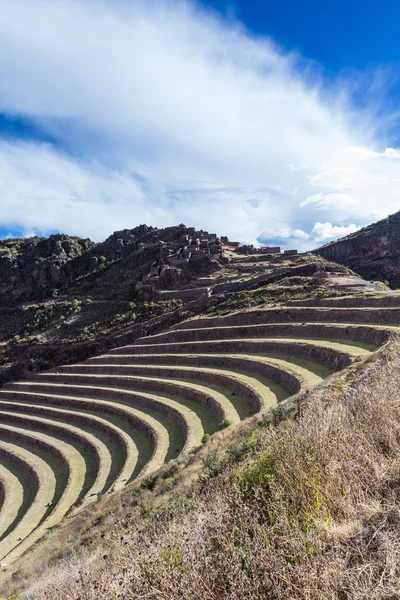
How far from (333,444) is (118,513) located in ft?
28.1

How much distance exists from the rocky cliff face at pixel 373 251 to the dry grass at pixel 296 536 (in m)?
60.5

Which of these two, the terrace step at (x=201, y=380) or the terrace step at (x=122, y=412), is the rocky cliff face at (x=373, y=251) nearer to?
the terrace step at (x=201, y=380)

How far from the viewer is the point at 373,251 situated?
69.4 metres

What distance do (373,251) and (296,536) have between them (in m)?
73.9

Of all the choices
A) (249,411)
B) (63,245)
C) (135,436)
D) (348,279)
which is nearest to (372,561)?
(249,411)

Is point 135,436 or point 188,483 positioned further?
point 135,436

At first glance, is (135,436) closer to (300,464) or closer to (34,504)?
(34,504)

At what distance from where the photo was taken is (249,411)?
1753 cm

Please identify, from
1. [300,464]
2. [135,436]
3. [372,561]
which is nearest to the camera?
[372,561]

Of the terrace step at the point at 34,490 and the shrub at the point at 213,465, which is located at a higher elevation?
the shrub at the point at 213,465

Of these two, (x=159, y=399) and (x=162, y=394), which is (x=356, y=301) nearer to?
(x=162, y=394)

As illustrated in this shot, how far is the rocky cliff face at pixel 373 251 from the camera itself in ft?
211

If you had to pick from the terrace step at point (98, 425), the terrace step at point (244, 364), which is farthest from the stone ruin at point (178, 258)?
the terrace step at point (98, 425)

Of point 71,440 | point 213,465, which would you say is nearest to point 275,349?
point 213,465
